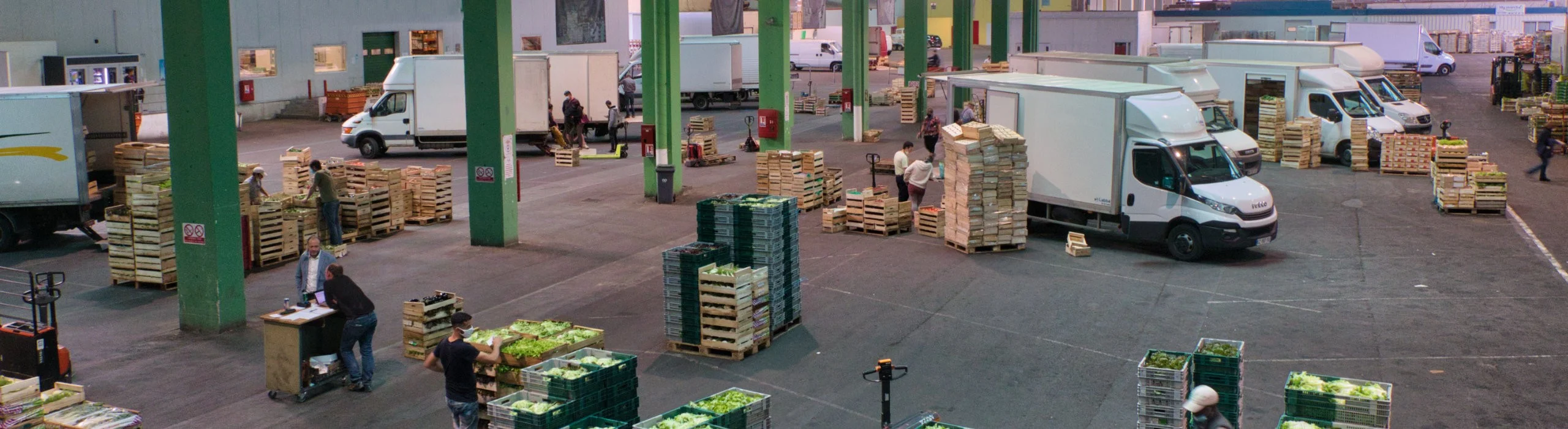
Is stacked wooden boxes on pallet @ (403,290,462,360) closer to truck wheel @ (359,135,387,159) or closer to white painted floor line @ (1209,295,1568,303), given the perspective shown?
white painted floor line @ (1209,295,1568,303)

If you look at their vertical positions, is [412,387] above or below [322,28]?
below

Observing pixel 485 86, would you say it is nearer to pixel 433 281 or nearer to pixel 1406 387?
pixel 433 281

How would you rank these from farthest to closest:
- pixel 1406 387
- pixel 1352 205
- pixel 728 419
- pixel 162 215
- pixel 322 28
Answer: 1. pixel 322 28
2. pixel 1352 205
3. pixel 162 215
4. pixel 1406 387
5. pixel 728 419

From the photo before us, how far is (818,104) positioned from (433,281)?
29567 mm

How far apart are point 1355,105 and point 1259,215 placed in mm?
13055

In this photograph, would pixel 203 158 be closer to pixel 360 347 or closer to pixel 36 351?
pixel 36 351

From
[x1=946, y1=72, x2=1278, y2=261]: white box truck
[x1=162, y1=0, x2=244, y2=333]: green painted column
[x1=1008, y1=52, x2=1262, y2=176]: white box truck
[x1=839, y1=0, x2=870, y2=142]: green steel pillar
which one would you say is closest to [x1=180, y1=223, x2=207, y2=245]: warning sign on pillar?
→ [x1=162, y1=0, x2=244, y2=333]: green painted column

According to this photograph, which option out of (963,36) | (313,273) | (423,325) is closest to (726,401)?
(423,325)

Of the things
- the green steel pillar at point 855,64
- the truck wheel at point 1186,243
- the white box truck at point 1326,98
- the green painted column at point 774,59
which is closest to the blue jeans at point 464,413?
the truck wheel at point 1186,243

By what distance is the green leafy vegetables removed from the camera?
987cm

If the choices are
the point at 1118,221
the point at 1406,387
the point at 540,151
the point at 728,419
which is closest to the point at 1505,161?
the point at 1118,221

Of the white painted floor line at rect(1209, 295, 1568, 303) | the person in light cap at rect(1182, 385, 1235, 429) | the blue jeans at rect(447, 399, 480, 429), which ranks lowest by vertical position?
the white painted floor line at rect(1209, 295, 1568, 303)

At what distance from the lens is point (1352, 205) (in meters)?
24.2

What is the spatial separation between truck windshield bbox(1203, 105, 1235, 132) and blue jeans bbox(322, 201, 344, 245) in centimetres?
1795
